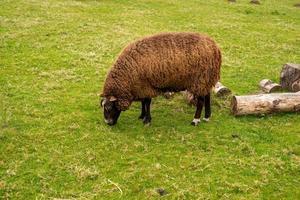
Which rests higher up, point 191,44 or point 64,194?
point 191,44

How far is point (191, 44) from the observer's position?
35.4 ft

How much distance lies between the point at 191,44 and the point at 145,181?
3698 millimetres

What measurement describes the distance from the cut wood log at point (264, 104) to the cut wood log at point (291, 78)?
1.24 metres

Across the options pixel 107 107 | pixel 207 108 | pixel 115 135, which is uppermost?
pixel 107 107

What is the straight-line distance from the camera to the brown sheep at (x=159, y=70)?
34.7 ft

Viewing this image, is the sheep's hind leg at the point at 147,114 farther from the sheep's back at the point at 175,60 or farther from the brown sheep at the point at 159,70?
the sheep's back at the point at 175,60

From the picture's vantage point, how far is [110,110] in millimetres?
10773

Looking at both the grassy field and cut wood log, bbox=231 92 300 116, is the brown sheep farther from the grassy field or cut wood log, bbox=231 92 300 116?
cut wood log, bbox=231 92 300 116

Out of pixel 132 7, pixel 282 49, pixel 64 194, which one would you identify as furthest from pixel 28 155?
pixel 132 7

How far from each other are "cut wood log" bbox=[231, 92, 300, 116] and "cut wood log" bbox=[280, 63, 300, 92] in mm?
1237

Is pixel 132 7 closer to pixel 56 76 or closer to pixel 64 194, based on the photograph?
pixel 56 76

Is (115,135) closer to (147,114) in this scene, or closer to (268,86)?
(147,114)

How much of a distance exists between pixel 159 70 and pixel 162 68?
83 millimetres

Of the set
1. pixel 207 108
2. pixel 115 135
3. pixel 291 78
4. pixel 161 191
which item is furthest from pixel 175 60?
pixel 291 78
